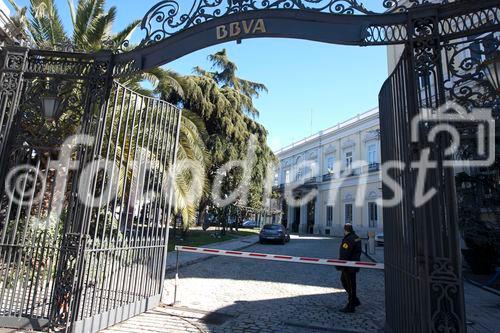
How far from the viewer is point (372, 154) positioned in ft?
123

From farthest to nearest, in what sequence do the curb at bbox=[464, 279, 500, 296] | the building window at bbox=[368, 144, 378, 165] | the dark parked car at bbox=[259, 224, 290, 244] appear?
the building window at bbox=[368, 144, 378, 165] → the dark parked car at bbox=[259, 224, 290, 244] → the curb at bbox=[464, 279, 500, 296]

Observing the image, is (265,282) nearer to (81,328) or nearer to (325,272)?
(325,272)

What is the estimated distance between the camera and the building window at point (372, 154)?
3678 centimetres

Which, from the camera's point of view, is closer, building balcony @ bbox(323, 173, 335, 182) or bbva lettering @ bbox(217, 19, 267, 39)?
bbva lettering @ bbox(217, 19, 267, 39)

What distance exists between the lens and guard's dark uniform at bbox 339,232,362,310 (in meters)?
7.70

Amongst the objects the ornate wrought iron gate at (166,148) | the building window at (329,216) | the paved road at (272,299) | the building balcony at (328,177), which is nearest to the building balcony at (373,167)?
the building balcony at (328,177)

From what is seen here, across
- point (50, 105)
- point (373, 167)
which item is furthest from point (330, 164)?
point (50, 105)

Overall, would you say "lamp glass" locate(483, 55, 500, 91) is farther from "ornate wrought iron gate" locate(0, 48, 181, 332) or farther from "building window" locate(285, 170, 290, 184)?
"building window" locate(285, 170, 290, 184)

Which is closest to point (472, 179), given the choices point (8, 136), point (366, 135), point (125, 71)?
point (125, 71)

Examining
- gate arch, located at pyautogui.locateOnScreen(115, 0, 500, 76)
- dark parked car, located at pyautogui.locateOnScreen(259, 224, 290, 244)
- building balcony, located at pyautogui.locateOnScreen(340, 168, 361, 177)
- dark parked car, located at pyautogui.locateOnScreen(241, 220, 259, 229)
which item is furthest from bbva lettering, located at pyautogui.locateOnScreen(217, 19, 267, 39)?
dark parked car, located at pyautogui.locateOnScreen(241, 220, 259, 229)

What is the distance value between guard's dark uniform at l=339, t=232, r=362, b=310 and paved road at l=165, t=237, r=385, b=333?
28 centimetres

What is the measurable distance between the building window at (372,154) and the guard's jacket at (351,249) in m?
30.0

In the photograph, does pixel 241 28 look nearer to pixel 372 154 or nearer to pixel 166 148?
pixel 166 148

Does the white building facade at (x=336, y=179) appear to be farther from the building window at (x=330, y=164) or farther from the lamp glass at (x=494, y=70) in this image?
the lamp glass at (x=494, y=70)
